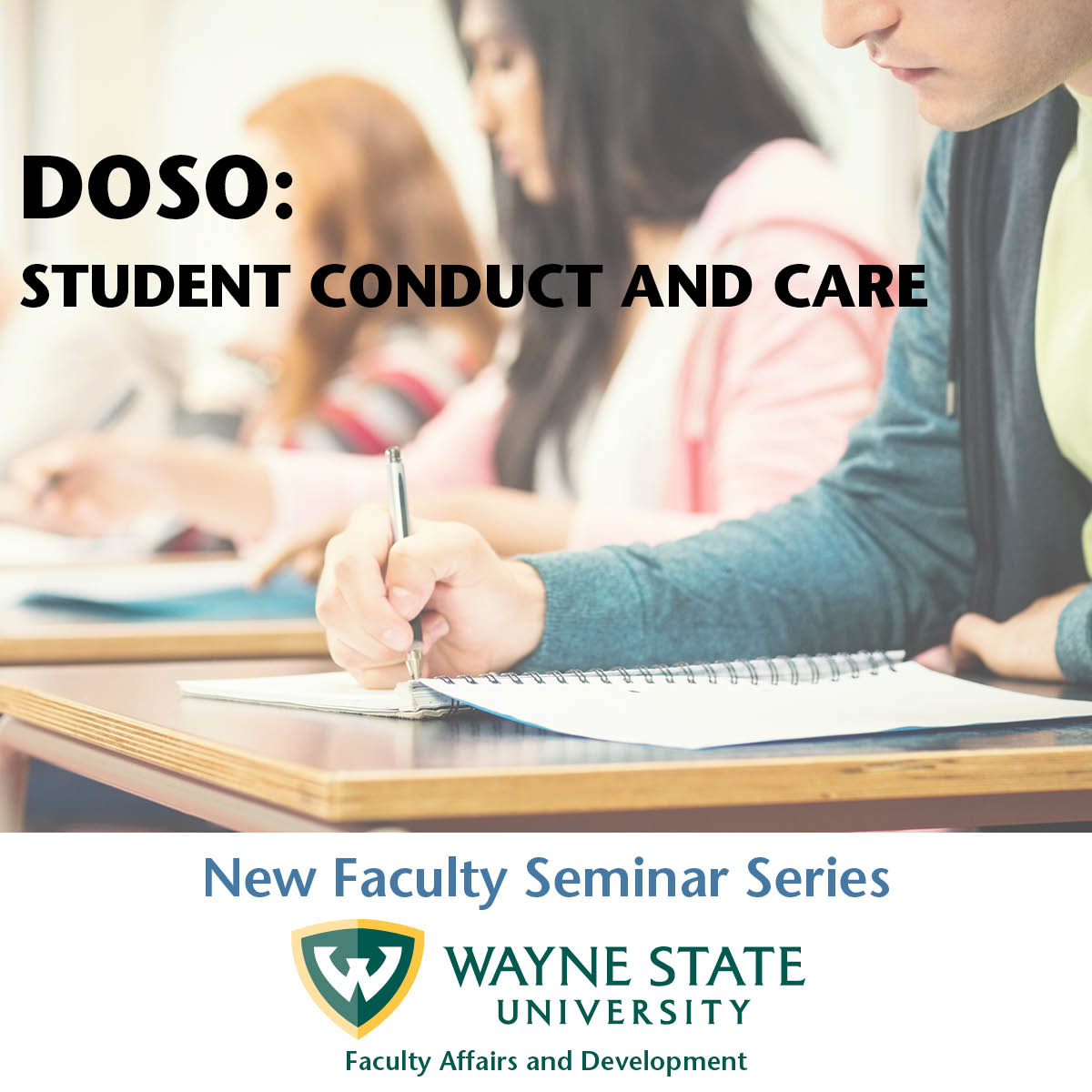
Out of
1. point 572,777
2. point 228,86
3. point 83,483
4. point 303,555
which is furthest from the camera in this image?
point 228,86

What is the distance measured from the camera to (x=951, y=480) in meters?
0.82

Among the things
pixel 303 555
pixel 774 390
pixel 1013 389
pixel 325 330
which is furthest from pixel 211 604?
pixel 1013 389

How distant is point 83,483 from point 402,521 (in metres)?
1.19

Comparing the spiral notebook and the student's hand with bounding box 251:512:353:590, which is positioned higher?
the student's hand with bounding box 251:512:353:590

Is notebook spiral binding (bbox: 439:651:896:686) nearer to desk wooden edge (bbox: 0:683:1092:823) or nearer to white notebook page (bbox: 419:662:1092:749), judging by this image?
white notebook page (bbox: 419:662:1092:749)

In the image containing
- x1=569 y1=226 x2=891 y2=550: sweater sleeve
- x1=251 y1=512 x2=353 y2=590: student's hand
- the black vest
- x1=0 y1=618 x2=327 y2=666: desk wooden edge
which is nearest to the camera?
the black vest

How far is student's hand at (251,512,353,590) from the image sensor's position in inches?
45.4

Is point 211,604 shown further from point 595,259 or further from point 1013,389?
point 1013,389
